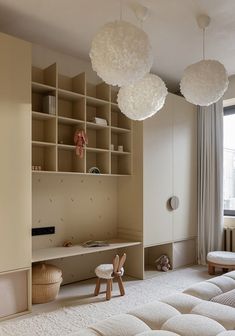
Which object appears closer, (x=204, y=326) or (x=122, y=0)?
(x=204, y=326)

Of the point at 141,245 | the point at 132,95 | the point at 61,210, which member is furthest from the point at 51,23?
the point at 141,245

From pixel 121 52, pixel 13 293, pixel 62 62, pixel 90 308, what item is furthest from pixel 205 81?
pixel 13 293

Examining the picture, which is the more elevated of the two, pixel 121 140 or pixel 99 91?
pixel 99 91

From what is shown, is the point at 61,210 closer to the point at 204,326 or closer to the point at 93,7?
the point at 93,7

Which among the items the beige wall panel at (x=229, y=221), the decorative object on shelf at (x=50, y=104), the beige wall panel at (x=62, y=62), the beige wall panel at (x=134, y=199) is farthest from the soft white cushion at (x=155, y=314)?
the beige wall panel at (x=229, y=221)

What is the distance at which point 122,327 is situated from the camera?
1.60m

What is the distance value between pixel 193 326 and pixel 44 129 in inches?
99.3

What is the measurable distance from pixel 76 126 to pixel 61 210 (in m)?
0.97

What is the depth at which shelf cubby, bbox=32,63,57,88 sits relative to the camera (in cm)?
334

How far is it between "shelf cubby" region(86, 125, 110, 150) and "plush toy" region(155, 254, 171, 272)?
1698 millimetres

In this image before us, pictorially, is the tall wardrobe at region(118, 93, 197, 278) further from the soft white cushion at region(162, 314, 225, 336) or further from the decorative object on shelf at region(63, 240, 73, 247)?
the soft white cushion at region(162, 314, 225, 336)

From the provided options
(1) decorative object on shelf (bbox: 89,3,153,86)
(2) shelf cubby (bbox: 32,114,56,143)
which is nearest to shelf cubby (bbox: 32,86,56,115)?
(2) shelf cubby (bbox: 32,114,56,143)

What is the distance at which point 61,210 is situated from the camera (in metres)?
3.62

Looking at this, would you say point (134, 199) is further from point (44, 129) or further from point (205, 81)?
point (205, 81)
